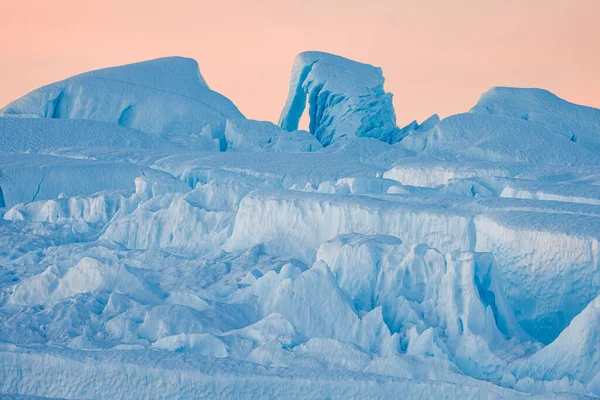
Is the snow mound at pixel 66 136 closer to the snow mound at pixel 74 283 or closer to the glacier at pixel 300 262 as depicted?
the glacier at pixel 300 262

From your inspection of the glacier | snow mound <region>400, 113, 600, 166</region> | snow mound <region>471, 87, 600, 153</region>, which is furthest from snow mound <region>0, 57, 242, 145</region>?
snow mound <region>471, 87, 600, 153</region>

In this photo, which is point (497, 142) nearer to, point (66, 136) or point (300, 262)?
point (66, 136)

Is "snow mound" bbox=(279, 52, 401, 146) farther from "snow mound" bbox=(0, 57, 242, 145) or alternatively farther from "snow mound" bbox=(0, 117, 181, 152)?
"snow mound" bbox=(0, 117, 181, 152)

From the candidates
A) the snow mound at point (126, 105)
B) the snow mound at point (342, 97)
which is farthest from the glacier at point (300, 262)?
the snow mound at point (342, 97)

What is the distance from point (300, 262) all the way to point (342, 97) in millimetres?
12956

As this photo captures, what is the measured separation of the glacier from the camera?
14.8m

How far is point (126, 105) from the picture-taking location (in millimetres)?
31750

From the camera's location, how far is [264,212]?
20641 millimetres

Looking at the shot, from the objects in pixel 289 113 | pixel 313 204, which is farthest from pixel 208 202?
pixel 289 113

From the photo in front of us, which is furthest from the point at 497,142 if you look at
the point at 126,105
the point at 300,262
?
the point at 300,262

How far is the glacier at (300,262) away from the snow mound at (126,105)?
20.3 inches

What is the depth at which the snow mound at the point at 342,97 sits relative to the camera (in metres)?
31.8

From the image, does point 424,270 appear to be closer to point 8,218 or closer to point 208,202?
point 208,202

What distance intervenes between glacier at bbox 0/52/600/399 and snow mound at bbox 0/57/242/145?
20.3 inches
